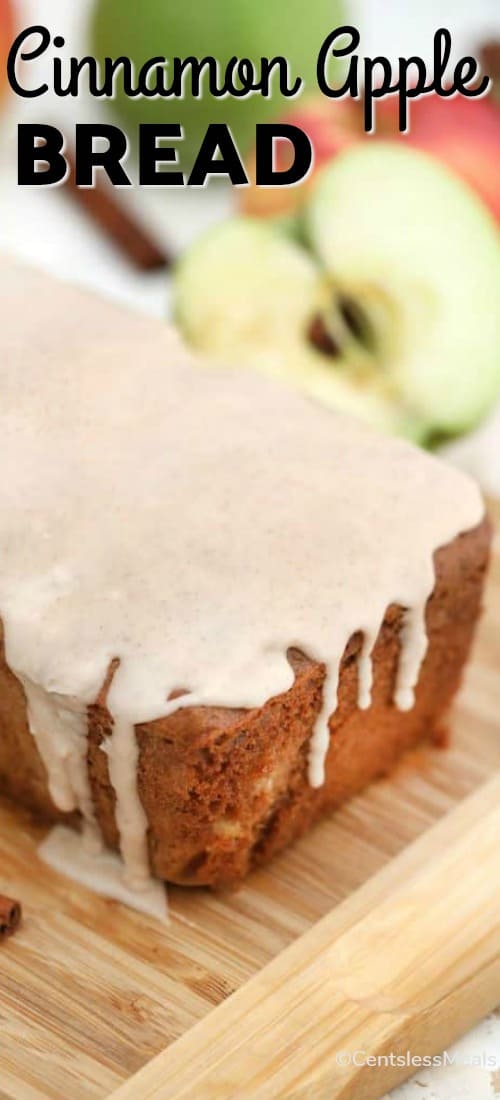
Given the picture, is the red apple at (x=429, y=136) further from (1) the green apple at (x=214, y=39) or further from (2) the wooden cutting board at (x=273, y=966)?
(2) the wooden cutting board at (x=273, y=966)

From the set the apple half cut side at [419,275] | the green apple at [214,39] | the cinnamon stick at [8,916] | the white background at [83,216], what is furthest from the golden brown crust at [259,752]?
the green apple at [214,39]

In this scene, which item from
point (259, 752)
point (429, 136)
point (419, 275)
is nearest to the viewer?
point (259, 752)

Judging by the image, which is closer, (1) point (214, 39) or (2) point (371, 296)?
(2) point (371, 296)

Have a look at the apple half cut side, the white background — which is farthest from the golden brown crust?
the white background

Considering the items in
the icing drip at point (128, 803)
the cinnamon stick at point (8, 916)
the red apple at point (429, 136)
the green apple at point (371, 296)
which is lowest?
the cinnamon stick at point (8, 916)

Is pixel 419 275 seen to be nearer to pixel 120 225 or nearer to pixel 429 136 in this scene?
pixel 429 136

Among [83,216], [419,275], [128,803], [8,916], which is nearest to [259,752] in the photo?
[128,803]
